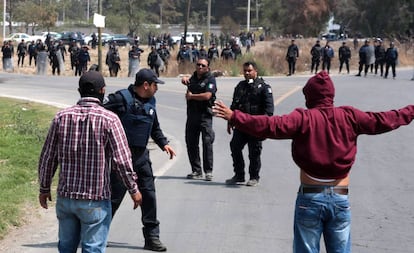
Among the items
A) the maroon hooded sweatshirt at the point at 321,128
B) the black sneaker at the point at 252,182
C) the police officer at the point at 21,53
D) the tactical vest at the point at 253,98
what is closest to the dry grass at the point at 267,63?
the police officer at the point at 21,53

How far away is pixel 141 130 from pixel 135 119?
118 millimetres

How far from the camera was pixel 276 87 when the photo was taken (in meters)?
29.4

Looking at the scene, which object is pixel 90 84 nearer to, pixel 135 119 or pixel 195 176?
pixel 135 119

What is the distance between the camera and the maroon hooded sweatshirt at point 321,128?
5371mm

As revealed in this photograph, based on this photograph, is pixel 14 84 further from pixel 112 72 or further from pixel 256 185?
pixel 256 185

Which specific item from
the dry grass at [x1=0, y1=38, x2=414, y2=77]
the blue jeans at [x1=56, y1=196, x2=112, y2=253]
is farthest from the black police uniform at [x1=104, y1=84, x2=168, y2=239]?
the dry grass at [x1=0, y1=38, x2=414, y2=77]

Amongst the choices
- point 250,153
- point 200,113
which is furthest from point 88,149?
point 200,113

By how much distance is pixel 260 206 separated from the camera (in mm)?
9672

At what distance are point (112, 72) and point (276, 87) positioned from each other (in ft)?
39.6

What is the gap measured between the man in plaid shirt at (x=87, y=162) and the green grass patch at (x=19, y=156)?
284cm

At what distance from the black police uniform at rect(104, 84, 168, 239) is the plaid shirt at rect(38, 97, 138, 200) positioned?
5.64 ft

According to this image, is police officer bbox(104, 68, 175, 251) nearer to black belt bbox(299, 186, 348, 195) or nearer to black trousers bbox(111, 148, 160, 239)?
black trousers bbox(111, 148, 160, 239)

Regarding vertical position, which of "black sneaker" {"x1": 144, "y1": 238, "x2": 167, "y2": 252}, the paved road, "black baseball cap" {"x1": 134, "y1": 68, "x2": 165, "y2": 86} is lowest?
the paved road

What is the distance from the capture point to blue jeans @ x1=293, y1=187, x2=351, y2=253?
17.7ft
